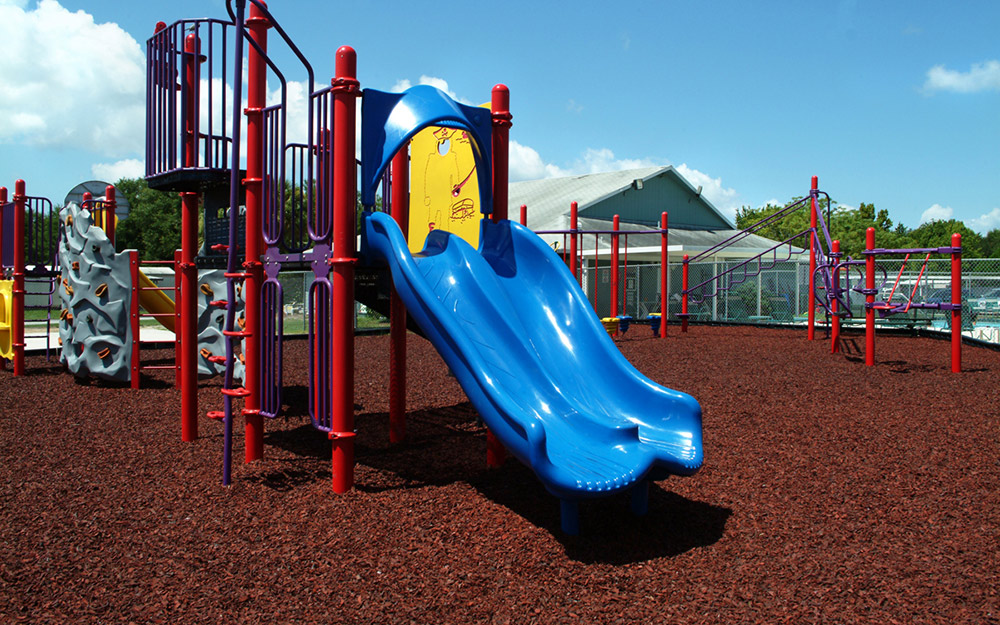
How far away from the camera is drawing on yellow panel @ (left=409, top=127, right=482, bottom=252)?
6.35 metres

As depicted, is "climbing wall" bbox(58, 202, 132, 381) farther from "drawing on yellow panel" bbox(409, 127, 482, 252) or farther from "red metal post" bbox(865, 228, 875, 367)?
"red metal post" bbox(865, 228, 875, 367)

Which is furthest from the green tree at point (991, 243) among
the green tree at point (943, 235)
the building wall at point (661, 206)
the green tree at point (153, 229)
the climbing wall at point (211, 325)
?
the climbing wall at point (211, 325)

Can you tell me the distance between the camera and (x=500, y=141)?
5914 millimetres

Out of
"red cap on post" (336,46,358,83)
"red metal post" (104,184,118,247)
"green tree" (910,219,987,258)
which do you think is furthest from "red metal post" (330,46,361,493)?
"green tree" (910,219,987,258)

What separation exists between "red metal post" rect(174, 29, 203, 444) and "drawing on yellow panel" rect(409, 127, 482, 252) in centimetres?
187

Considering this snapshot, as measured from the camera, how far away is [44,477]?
5281mm

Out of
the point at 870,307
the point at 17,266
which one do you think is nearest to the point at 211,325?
the point at 17,266

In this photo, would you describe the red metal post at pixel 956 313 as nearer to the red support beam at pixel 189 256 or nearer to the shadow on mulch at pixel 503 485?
the shadow on mulch at pixel 503 485

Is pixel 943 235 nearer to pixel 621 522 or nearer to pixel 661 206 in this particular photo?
pixel 661 206

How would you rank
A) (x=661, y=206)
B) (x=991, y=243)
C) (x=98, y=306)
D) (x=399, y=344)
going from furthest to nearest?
(x=991, y=243) → (x=661, y=206) → (x=98, y=306) → (x=399, y=344)

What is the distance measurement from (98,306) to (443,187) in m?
6.07

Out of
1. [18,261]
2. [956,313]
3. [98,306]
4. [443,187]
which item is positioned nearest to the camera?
[443,187]

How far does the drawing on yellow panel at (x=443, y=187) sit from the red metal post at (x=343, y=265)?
58.7 inches

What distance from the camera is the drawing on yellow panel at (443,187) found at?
20.8ft
